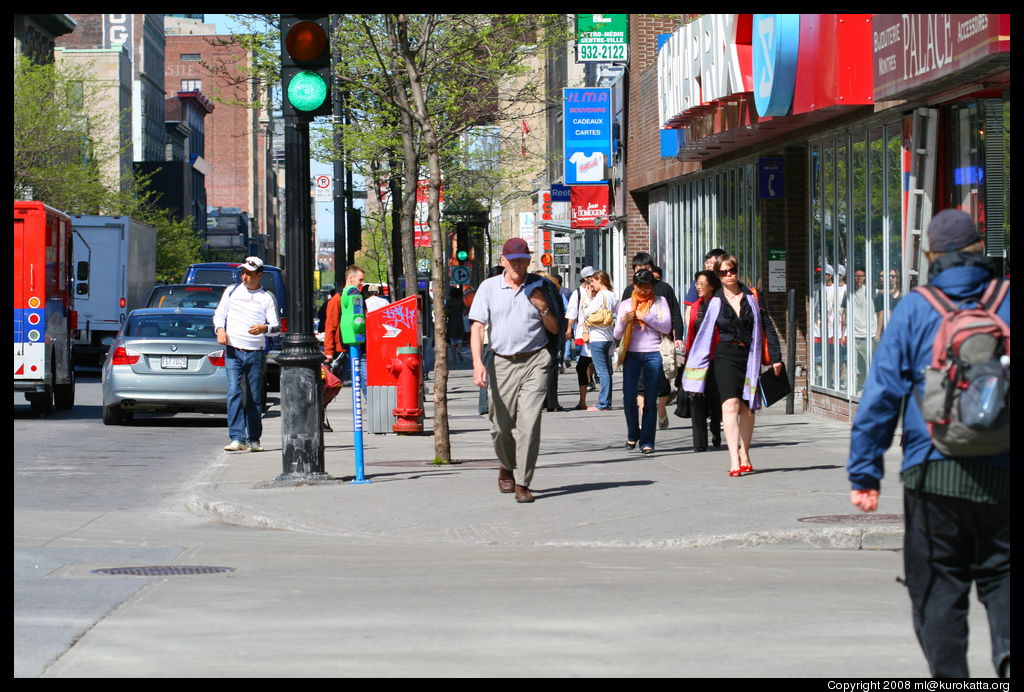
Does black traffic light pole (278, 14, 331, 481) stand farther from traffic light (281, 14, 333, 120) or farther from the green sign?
the green sign

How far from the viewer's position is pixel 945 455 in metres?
5.29

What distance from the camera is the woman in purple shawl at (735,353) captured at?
13.1m

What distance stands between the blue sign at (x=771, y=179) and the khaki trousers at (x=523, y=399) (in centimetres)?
994

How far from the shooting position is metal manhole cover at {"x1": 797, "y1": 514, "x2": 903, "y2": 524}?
394 inches

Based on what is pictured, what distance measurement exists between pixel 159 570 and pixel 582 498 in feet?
11.9

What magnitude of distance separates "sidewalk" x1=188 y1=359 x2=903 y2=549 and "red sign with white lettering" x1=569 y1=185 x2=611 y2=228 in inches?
722

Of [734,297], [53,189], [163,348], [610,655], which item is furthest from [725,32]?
Result: [53,189]

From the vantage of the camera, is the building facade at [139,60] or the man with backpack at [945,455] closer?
the man with backpack at [945,455]

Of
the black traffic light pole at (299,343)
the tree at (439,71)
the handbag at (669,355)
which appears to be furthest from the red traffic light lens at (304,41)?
the handbag at (669,355)

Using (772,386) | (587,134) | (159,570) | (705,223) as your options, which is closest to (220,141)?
(587,134)

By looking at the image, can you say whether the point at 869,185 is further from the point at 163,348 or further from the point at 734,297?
the point at 163,348

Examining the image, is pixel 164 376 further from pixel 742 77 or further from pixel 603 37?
pixel 603 37

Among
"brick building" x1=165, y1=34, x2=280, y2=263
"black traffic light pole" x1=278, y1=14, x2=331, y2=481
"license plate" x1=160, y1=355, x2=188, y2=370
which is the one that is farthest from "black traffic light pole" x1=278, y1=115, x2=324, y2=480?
"brick building" x1=165, y1=34, x2=280, y2=263

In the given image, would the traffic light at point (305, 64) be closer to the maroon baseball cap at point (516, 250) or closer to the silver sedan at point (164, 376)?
the maroon baseball cap at point (516, 250)
